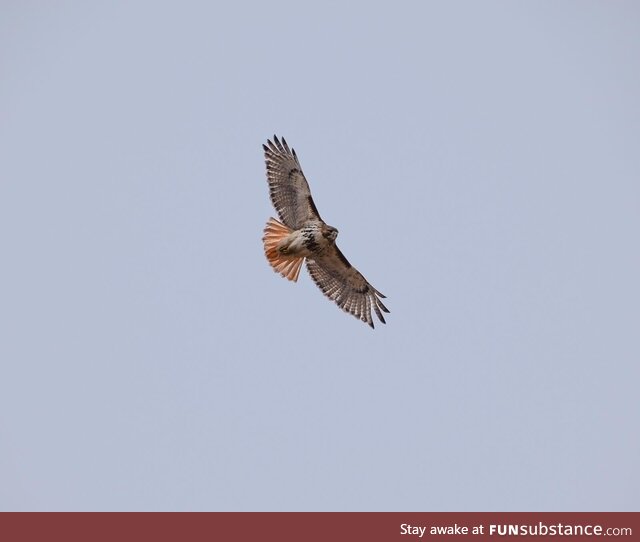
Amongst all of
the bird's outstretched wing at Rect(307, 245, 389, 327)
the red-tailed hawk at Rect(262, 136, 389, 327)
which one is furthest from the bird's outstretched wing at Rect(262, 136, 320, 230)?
the bird's outstretched wing at Rect(307, 245, 389, 327)

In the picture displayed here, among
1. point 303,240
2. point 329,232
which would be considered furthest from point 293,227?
point 329,232

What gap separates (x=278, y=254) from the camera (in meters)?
19.8

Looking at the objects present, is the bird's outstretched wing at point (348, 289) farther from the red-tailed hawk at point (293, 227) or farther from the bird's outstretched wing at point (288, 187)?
the bird's outstretched wing at point (288, 187)

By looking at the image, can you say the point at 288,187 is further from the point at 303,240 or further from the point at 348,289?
the point at 348,289

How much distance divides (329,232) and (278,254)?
1.03 metres

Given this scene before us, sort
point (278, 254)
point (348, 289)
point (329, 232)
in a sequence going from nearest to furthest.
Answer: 1. point (329, 232)
2. point (278, 254)
3. point (348, 289)

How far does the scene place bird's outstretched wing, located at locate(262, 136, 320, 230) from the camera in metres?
19.9

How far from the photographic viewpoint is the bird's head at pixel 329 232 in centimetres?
1969

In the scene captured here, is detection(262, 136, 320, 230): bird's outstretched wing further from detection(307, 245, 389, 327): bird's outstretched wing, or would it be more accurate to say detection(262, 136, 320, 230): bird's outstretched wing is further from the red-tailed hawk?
detection(307, 245, 389, 327): bird's outstretched wing

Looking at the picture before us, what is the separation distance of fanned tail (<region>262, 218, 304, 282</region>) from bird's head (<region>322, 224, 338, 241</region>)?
2.14 feet

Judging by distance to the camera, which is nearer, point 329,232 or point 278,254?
point 329,232
